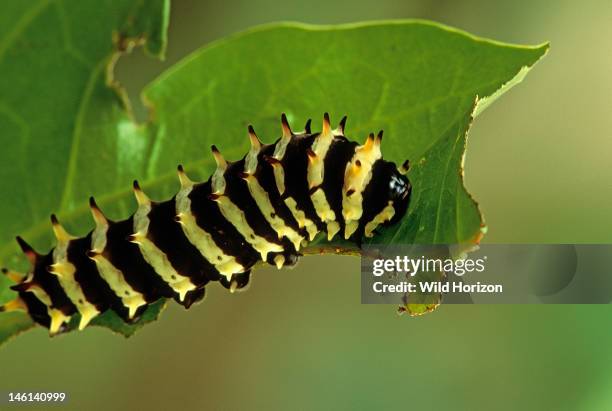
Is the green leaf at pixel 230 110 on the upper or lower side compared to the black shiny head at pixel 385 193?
upper

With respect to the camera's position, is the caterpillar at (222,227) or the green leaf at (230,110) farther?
the caterpillar at (222,227)

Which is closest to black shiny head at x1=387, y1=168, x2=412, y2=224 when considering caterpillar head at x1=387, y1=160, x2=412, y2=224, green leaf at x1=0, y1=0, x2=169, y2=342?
caterpillar head at x1=387, y1=160, x2=412, y2=224

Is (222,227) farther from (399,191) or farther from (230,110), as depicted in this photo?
(399,191)

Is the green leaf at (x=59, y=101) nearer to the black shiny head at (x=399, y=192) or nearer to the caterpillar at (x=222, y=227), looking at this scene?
the caterpillar at (x=222, y=227)

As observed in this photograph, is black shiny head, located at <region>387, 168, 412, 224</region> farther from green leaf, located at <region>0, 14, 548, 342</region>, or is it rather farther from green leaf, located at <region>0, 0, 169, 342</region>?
green leaf, located at <region>0, 0, 169, 342</region>

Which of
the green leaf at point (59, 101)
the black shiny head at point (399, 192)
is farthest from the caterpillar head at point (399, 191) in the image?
the green leaf at point (59, 101)
